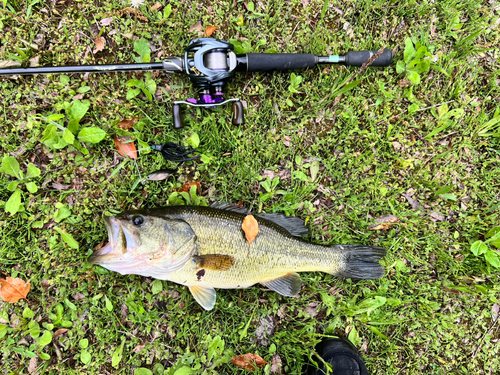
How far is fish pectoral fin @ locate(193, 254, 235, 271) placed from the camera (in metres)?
2.65

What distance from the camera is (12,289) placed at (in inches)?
116

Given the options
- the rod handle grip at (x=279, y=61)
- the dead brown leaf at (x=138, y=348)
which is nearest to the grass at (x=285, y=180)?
the dead brown leaf at (x=138, y=348)

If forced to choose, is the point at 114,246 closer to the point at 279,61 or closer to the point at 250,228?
the point at 250,228

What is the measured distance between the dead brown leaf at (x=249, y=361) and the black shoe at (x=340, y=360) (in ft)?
1.78

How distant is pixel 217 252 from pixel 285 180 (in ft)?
3.80

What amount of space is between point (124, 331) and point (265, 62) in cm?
320

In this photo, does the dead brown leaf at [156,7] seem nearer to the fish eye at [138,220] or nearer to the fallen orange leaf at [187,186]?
the fallen orange leaf at [187,186]

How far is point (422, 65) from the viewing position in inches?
128

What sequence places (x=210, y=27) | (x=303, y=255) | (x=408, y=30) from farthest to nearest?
(x=408, y=30) < (x=210, y=27) < (x=303, y=255)

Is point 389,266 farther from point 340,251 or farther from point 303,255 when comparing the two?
point 303,255

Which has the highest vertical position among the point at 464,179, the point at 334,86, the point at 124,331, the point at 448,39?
the point at 448,39

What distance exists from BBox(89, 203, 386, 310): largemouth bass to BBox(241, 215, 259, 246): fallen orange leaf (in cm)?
4

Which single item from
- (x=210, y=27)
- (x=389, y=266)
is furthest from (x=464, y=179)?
(x=210, y=27)

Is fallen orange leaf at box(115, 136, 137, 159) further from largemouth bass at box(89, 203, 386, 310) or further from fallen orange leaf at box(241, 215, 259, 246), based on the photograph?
fallen orange leaf at box(241, 215, 259, 246)
